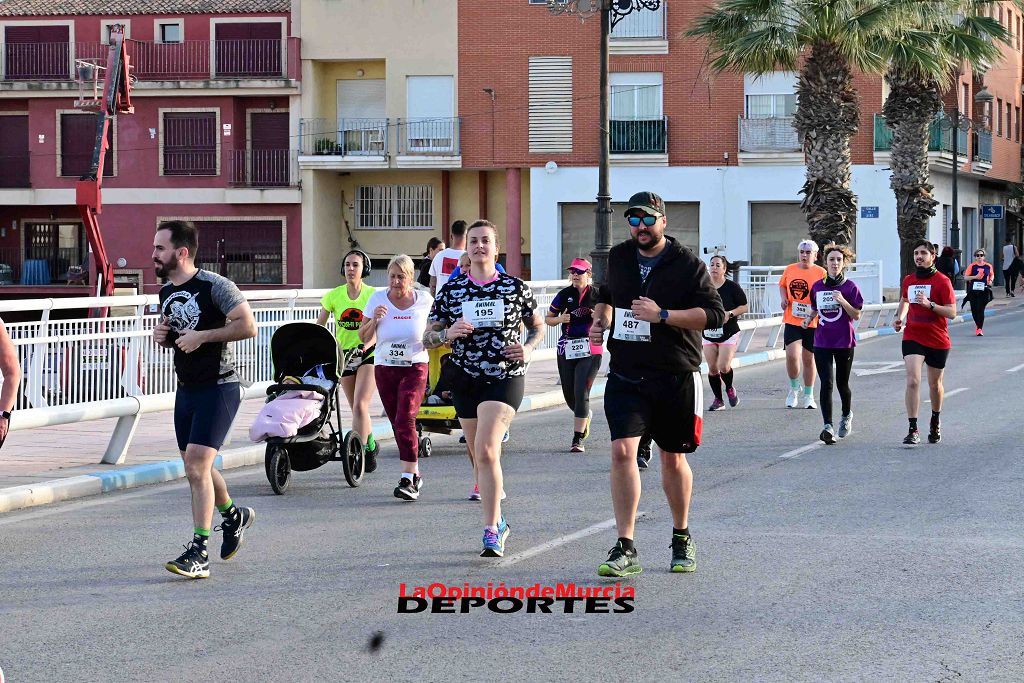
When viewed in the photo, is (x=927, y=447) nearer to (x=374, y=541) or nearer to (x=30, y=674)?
(x=374, y=541)

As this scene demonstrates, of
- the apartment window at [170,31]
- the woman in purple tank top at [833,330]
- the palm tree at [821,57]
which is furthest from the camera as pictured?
the apartment window at [170,31]

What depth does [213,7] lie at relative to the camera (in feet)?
152

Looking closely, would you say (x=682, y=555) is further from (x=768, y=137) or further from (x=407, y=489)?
(x=768, y=137)

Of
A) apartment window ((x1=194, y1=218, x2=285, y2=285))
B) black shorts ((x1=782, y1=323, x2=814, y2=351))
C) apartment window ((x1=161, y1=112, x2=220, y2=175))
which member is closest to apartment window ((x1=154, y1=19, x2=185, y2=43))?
apartment window ((x1=161, y1=112, x2=220, y2=175))

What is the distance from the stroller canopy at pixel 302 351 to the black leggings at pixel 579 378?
2.91 m

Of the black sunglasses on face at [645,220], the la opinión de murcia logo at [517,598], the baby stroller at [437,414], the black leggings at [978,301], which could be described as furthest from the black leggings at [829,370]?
the black leggings at [978,301]

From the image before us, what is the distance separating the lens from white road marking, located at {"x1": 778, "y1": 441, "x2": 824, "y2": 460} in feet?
41.1

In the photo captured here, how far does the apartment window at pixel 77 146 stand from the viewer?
46312 mm

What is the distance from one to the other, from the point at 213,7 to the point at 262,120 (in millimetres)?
3904

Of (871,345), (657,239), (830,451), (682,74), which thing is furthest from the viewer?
(682,74)

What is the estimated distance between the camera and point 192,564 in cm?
754

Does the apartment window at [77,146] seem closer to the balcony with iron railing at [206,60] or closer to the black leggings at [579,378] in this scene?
the balcony with iron railing at [206,60]

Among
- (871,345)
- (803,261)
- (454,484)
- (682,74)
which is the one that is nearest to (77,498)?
(454,484)

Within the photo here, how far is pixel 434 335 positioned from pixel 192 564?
6.47 ft
